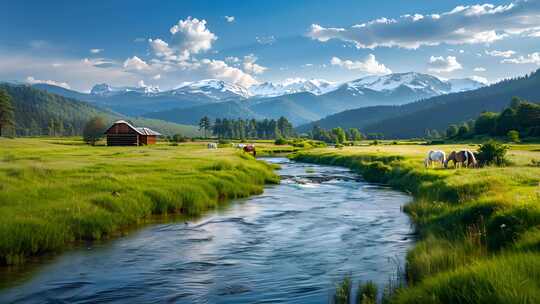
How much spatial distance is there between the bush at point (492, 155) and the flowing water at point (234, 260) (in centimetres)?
2144

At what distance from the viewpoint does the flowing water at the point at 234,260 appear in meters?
14.5

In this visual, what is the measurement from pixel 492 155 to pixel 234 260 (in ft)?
126

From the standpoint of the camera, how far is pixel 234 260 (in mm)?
18750

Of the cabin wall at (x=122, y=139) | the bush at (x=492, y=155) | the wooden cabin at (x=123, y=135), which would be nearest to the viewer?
the bush at (x=492, y=155)

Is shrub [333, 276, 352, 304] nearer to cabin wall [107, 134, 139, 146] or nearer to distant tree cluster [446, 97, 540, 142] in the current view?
cabin wall [107, 134, 139, 146]

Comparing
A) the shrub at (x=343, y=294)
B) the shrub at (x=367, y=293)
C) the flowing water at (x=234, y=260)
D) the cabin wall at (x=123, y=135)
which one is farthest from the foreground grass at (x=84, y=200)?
the cabin wall at (x=123, y=135)

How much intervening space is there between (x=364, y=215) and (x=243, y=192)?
1306 cm

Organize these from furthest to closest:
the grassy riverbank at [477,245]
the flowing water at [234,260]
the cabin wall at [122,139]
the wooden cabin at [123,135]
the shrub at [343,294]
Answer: the cabin wall at [122,139] → the wooden cabin at [123,135] → the flowing water at [234,260] → the shrub at [343,294] → the grassy riverbank at [477,245]

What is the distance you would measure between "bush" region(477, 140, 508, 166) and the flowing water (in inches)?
844

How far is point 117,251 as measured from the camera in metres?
19.6

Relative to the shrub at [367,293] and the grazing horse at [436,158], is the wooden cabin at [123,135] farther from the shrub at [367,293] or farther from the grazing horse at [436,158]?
the shrub at [367,293]

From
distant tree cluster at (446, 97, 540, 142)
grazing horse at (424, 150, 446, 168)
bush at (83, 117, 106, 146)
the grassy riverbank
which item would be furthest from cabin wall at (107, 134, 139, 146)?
distant tree cluster at (446, 97, 540, 142)

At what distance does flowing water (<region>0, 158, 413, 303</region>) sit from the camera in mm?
14523

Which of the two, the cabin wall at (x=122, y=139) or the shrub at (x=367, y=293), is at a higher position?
the cabin wall at (x=122, y=139)
